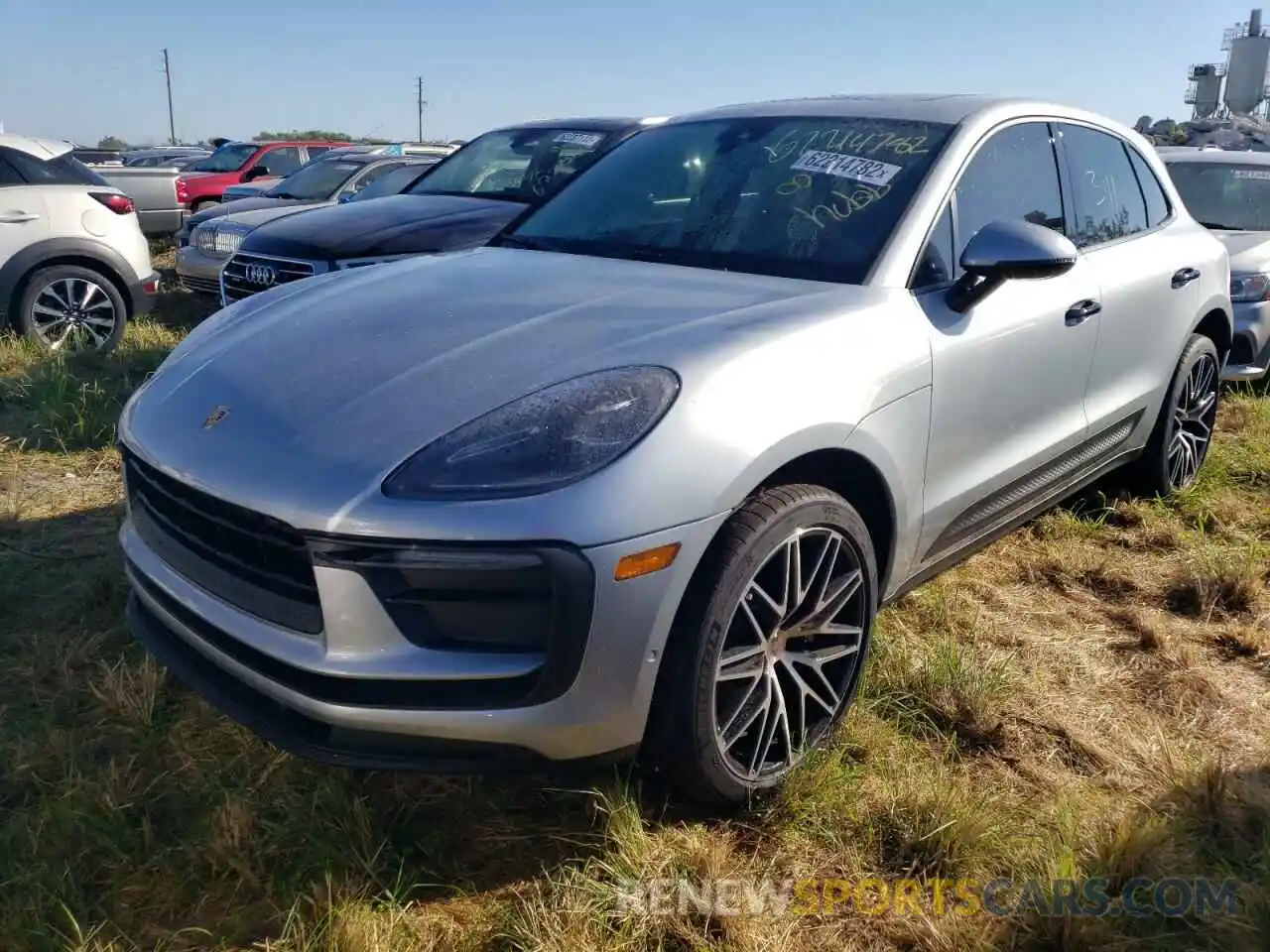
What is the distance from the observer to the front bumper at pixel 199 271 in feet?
24.6

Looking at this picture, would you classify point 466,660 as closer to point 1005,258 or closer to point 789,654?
point 789,654

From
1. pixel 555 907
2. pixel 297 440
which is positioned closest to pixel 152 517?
pixel 297 440

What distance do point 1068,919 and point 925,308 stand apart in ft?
4.76

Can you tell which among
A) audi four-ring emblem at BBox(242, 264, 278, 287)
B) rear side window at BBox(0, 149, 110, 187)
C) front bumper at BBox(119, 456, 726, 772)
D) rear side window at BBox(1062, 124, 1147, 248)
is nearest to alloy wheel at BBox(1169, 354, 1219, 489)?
rear side window at BBox(1062, 124, 1147, 248)

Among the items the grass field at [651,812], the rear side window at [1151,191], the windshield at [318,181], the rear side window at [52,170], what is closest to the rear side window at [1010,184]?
the rear side window at [1151,191]

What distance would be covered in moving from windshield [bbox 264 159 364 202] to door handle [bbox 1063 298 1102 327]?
7.88 metres

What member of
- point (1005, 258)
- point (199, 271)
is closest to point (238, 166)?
point (199, 271)

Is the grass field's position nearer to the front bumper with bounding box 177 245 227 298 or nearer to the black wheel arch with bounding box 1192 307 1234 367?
the black wheel arch with bounding box 1192 307 1234 367

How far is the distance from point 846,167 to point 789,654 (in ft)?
4.74

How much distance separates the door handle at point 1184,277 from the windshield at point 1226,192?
3289 mm

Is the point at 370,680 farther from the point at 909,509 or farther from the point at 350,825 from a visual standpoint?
the point at 909,509

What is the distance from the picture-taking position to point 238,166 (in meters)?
15.2

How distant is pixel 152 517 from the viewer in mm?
2396

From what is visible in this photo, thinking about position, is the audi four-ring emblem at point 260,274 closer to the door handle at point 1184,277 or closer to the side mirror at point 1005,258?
the side mirror at point 1005,258
